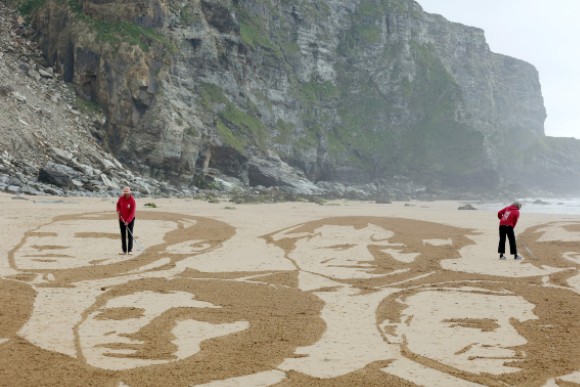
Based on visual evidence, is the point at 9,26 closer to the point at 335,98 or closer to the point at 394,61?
the point at 335,98

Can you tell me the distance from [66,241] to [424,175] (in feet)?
328

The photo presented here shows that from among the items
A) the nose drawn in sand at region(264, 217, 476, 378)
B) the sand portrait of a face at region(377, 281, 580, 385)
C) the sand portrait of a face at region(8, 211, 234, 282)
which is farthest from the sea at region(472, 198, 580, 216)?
the sand portrait of a face at region(377, 281, 580, 385)

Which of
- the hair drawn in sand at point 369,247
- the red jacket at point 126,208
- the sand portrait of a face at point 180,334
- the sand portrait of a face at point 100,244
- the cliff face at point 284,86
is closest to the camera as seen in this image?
the sand portrait of a face at point 180,334

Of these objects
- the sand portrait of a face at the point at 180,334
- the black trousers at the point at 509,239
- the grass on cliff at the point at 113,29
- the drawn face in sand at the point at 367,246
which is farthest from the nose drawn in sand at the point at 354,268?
the grass on cliff at the point at 113,29

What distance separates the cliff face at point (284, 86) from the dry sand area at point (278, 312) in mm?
41723

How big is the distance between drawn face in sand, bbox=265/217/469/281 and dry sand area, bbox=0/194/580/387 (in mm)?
160

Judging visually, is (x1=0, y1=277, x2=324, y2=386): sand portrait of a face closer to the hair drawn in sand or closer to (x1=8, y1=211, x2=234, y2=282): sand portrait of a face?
(x1=8, y1=211, x2=234, y2=282): sand portrait of a face

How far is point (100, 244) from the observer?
18.4 m

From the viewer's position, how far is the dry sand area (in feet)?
23.6

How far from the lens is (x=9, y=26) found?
61781mm

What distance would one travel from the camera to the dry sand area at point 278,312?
23.6 feet

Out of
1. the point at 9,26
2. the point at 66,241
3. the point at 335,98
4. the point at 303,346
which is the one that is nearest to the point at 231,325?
the point at 303,346

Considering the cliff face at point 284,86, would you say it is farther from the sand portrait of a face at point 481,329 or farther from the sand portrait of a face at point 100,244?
the sand portrait of a face at point 481,329

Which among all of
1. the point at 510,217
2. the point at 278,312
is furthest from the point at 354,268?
the point at 510,217
